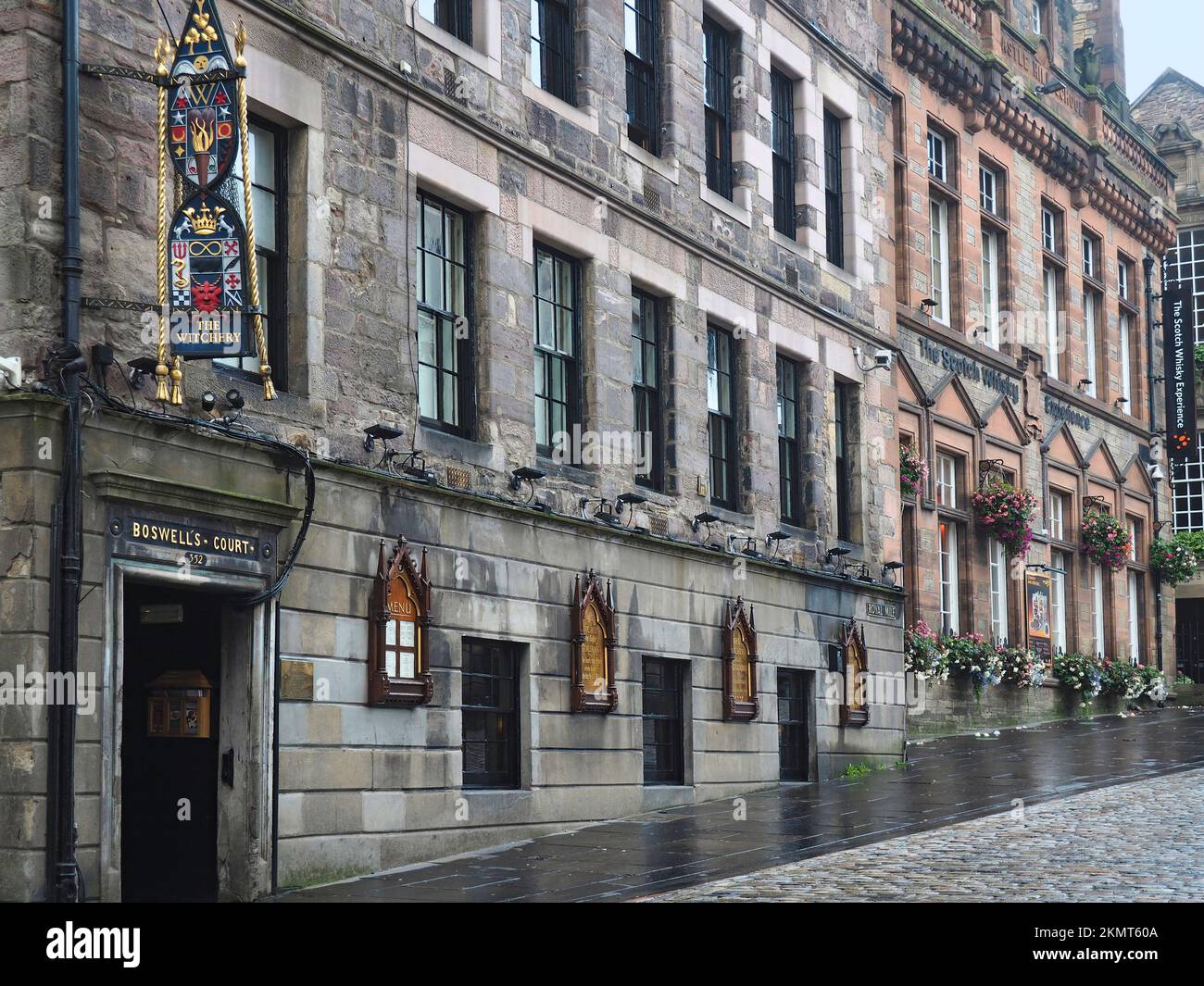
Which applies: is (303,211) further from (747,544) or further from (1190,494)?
(1190,494)

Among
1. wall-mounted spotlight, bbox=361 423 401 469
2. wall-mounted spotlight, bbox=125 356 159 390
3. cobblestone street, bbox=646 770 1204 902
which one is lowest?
cobblestone street, bbox=646 770 1204 902

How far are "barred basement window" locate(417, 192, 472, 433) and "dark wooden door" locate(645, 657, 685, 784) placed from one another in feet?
13.9

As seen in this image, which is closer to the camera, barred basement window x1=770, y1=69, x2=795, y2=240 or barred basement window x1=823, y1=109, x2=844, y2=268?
barred basement window x1=770, y1=69, x2=795, y2=240

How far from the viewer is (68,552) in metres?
11.9

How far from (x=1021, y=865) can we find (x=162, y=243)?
7779 millimetres

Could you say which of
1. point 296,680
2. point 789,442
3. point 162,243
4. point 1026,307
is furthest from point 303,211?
point 1026,307

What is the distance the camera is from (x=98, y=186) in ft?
41.6

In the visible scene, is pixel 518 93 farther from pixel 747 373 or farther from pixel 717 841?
pixel 717 841

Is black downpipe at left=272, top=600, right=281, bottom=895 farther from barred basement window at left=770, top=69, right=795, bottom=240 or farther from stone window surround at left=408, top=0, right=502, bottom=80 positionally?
barred basement window at left=770, top=69, right=795, bottom=240

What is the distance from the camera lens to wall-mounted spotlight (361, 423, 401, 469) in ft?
49.9

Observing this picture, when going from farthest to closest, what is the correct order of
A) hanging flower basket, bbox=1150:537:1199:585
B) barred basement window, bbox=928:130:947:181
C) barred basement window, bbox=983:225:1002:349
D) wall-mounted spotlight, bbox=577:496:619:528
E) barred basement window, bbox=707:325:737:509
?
hanging flower basket, bbox=1150:537:1199:585 < barred basement window, bbox=983:225:1002:349 < barred basement window, bbox=928:130:947:181 < barred basement window, bbox=707:325:737:509 < wall-mounted spotlight, bbox=577:496:619:528

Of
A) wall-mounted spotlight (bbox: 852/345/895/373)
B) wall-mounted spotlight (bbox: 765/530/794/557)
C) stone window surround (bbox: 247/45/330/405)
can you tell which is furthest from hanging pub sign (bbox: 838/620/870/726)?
stone window surround (bbox: 247/45/330/405)

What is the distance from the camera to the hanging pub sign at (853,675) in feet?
78.1
